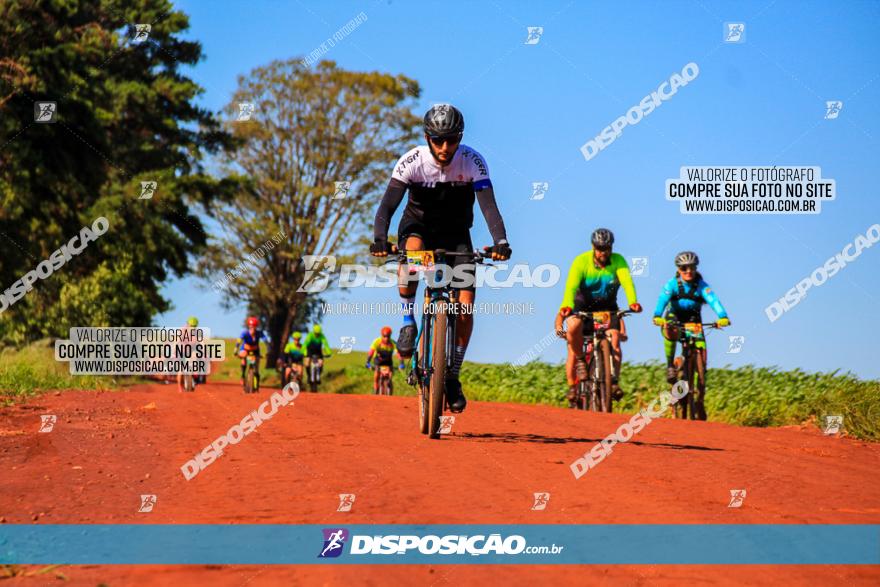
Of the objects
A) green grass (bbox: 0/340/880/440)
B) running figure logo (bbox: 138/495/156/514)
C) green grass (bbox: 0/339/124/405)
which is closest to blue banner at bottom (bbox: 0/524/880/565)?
running figure logo (bbox: 138/495/156/514)

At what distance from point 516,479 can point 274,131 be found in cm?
3151

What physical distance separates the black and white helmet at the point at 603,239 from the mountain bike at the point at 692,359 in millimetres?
1726

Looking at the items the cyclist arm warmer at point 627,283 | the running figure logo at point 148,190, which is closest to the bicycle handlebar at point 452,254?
the cyclist arm warmer at point 627,283

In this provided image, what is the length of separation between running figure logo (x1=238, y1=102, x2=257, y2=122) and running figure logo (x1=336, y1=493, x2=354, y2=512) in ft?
101

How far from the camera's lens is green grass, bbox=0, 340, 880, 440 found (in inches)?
488

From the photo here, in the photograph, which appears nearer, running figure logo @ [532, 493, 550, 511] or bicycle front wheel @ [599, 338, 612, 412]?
running figure logo @ [532, 493, 550, 511]

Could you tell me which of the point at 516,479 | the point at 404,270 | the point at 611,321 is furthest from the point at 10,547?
the point at 611,321

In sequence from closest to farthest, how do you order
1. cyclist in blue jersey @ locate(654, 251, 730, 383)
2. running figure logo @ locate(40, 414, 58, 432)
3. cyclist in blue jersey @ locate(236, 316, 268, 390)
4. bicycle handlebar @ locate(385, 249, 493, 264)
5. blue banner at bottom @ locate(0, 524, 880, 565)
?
blue banner at bottom @ locate(0, 524, 880, 565) < bicycle handlebar @ locate(385, 249, 493, 264) < running figure logo @ locate(40, 414, 58, 432) < cyclist in blue jersey @ locate(654, 251, 730, 383) < cyclist in blue jersey @ locate(236, 316, 268, 390)

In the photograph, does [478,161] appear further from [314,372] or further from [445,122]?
[314,372]

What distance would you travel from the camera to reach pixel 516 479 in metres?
6.50

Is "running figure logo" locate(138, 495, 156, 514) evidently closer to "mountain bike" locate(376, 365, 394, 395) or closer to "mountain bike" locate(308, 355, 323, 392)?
"mountain bike" locate(376, 365, 394, 395)

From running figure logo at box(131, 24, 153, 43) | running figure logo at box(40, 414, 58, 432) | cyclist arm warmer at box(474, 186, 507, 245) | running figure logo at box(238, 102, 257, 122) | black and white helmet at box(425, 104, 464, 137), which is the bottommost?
running figure logo at box(40, 414, 58, 432)

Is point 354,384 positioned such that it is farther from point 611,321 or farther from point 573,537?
point 573,537

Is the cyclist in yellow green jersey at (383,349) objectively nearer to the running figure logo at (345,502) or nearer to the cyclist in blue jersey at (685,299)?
the cyclist in blue jersey at (685,299)
